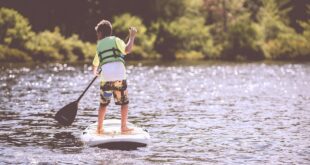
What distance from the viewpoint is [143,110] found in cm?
2138

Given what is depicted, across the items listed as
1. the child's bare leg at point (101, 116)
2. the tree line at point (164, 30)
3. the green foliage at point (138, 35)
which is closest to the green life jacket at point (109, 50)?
the child's bare leg at point (101, 116)

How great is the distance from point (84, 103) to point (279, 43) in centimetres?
5303

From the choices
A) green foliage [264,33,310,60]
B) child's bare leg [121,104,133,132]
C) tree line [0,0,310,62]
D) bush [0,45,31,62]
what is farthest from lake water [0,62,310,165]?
green foliage [264,33,310,60]

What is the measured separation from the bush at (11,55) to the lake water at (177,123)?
22954 mm

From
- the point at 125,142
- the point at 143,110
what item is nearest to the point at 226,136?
the point at 125,142

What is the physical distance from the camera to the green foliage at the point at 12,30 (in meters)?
59.7

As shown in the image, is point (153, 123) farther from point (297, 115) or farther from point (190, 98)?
point (190, 98)

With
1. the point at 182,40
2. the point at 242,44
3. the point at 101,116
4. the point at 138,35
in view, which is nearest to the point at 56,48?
the point at 138,35

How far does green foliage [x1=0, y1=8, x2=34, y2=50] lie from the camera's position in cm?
5972

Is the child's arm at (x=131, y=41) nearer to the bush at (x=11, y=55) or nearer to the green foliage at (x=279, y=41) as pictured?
the bush at (x=11, y=55)

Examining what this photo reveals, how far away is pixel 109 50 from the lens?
45.2 feet

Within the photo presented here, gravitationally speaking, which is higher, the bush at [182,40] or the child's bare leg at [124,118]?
the bush at [182,40]

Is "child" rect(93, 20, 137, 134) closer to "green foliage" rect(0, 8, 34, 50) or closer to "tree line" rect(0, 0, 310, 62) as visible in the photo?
"green foliage" rect(0, 8, 34, 50)

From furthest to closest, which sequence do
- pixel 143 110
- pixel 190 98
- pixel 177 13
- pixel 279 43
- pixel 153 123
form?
pixel 177 13
pixel 279 43
pixel 190 98
pixel 143 110
pixel 153 123
